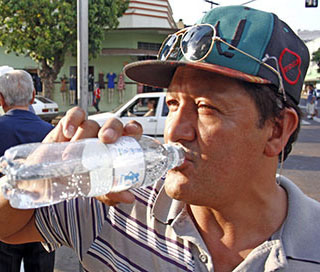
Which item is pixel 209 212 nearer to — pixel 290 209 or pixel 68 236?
pixel 290 209

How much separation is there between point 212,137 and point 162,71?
A: 438 mm

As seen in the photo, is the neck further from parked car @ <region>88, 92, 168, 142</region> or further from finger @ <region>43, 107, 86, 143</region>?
parked car @ <region>88, 92, 168, 142</region>

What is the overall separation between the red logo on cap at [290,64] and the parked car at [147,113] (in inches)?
295

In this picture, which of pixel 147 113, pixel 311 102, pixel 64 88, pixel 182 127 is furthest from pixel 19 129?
pixel 64 88

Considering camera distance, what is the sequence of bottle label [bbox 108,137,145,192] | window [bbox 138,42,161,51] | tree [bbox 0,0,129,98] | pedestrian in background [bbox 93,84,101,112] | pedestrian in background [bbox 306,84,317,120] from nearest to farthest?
1. bottle label [bbox 108,137,145,192]
2. tree [bbox 0,0,129,98]
3. pedestrian in background [bbox 306,84,317,120]
4. pedestrian in background [bbox 93,84,101,112]
5. window [bbox 138,42,161,51]

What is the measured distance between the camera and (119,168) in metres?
1.37

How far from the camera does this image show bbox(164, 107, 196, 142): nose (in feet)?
4.55

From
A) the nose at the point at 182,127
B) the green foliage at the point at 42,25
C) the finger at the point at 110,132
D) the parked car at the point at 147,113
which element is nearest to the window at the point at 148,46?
the green foliage at the point at 42,25

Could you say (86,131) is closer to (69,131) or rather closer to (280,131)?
(69,131)

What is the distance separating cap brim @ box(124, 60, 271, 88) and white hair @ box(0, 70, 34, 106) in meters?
1.64

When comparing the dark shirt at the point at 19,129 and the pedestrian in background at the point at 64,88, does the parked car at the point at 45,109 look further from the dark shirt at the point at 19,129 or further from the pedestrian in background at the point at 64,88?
the dark shirt at the point at 19,129

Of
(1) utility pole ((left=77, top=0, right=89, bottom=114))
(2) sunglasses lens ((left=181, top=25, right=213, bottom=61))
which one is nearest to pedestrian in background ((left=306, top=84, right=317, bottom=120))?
(1) utility pole ((left=77, top=0, right=89, bottom=114))

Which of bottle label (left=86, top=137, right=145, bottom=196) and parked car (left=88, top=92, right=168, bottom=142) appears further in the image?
parked car (left=88, top=92, right=168, bottom=142)

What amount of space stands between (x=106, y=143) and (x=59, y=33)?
17.4 m
